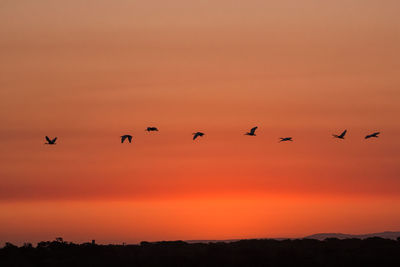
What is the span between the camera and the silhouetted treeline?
8881cm

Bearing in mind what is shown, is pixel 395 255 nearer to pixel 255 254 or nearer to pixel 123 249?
pixel 255 254

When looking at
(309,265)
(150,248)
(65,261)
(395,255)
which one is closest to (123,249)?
(150,248)

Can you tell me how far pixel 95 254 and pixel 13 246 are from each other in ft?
31.3

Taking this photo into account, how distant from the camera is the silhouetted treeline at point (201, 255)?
8881 cm

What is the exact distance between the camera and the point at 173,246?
10381cm

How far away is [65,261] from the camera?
89312mm

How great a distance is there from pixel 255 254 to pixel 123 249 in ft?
48.5

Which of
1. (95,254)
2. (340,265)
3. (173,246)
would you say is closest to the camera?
(340,265)

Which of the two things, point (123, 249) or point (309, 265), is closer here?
point (309, 265)

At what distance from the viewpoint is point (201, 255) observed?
299ft

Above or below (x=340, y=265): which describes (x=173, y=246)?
above

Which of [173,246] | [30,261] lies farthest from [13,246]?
[173,246]

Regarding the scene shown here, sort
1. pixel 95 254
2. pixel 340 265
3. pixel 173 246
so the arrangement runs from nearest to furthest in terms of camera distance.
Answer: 1. pixel 340 265
2. pixel 95 254
3. pixel 173 246

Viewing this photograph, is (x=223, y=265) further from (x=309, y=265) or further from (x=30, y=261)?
(x=30, y=261)
